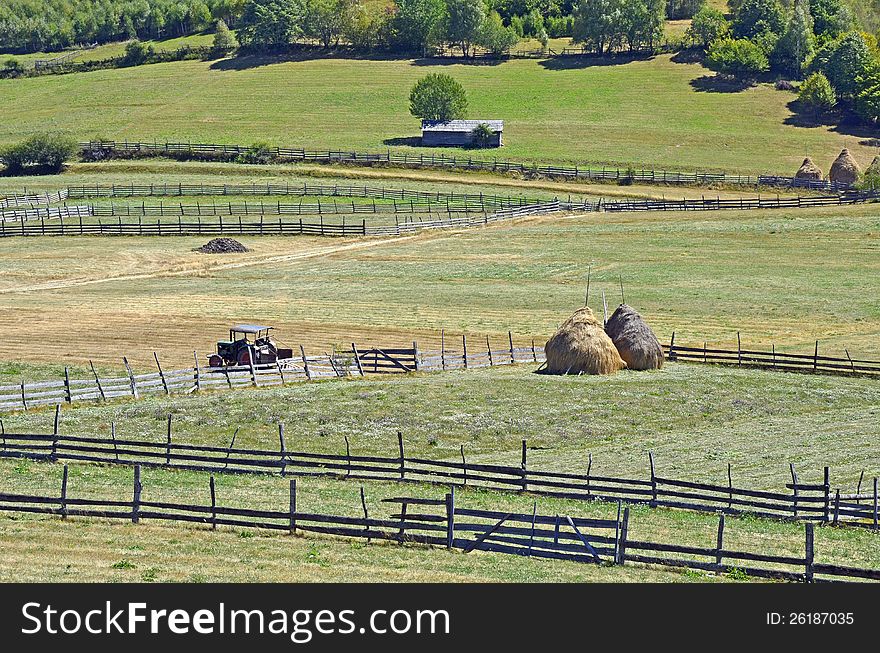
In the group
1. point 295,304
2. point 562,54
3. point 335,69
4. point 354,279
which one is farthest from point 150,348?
point 562,54

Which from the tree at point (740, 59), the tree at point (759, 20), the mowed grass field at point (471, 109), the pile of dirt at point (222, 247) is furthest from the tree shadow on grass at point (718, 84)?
the pile of dirt at point (222, 247)

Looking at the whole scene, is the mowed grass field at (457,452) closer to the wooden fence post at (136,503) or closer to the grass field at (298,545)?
the grass field at (298,545)

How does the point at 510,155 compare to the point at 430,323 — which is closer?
the point at 430,323

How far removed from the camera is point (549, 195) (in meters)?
99.1

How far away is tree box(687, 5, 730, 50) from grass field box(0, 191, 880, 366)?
7592cm

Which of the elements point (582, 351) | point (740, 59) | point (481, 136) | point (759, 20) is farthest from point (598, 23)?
point (582, 351)

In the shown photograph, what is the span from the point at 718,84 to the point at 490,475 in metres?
123

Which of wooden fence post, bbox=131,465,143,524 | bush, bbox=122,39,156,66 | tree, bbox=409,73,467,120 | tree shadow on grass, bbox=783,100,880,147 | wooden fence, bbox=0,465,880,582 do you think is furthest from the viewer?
bush, bbox=122,39,156,66

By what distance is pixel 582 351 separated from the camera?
43.6m

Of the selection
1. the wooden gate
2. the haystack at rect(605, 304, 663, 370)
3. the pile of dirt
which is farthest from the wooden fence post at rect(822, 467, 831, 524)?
the pile of dirt

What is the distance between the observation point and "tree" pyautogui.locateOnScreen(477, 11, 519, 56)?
165 metres

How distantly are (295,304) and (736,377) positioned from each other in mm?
23278

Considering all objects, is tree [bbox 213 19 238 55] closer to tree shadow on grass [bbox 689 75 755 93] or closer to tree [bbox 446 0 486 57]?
tree [bbox 446 0 486 57]

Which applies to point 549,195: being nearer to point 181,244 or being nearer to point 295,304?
point 181,244
